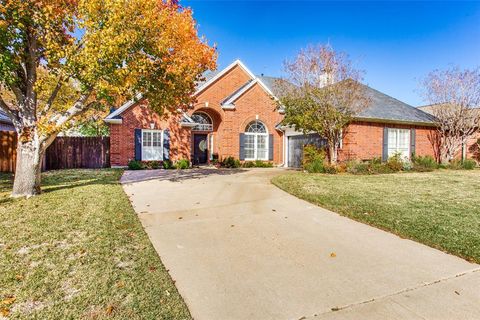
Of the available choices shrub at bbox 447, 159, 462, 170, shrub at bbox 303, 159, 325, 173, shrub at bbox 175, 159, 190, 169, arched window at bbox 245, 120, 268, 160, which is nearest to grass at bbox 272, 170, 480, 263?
shrub at bbox 303, 159, 325, 173

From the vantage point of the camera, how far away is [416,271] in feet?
11.5

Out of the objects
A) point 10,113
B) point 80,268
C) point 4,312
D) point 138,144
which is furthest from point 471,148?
point 10,113

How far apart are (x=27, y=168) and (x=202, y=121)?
13087mm

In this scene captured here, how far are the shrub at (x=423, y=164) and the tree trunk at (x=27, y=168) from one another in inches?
645

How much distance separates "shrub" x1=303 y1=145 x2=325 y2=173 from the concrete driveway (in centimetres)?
750

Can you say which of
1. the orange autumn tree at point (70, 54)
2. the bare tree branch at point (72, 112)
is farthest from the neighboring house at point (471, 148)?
the bare tree branch at point (72, 112)

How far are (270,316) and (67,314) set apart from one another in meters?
1.83

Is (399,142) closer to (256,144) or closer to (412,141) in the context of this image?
(412,141)

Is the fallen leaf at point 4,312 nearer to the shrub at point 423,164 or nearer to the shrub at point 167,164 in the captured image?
the shrub at point 167,164

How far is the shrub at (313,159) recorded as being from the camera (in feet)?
44.4

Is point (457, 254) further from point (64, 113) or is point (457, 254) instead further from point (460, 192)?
point (64, 113)

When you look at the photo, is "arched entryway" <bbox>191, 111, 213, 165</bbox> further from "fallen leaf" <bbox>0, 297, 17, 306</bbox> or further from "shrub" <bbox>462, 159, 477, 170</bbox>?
"fallen leaf" <bbox>0, 297, 17, 306</bbox>

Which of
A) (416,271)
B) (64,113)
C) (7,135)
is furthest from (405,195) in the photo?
(7,135)

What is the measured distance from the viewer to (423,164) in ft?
52.1
